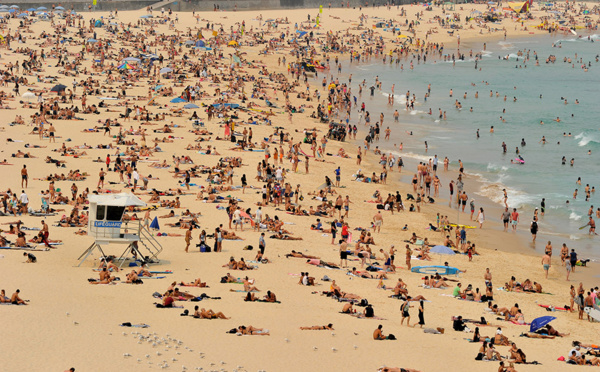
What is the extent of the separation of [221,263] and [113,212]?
3.29 m

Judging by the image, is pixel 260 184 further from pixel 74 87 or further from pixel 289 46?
pixel 289 46

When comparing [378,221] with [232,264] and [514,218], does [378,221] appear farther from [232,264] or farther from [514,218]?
[232,264]

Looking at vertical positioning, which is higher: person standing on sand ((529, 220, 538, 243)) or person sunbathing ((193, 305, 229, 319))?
person sunbathing ((193, 305, 229, 319))

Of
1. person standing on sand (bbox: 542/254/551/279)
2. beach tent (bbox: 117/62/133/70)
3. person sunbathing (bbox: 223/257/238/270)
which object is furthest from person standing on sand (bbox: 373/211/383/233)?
beach tent (bbox: 117/62/133/70)

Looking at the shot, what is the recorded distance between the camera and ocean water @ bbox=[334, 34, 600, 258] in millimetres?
33969

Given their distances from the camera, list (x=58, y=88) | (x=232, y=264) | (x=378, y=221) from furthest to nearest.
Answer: (x=58, y=88) → (x=378, y=221) → (x=232, y=264)

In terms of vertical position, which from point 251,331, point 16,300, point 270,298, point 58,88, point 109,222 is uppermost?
point 58,88

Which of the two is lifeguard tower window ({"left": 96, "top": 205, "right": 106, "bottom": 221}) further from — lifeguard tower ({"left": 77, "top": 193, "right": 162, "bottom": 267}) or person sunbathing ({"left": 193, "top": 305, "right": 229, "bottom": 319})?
person sunbathing ({"left": 193, "top": 305, "right": 229, "bottom": 319})

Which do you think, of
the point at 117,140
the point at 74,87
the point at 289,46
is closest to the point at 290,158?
the point at 117,140

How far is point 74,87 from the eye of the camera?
45.4m

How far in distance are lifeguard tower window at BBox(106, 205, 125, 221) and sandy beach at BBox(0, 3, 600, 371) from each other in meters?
1.26

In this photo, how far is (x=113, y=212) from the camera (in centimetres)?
2073

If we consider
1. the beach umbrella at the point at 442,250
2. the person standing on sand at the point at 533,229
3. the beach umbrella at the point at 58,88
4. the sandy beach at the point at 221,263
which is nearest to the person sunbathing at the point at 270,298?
the sandy beach at the point at 221,263

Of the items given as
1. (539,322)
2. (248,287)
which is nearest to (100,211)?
(248,287)
